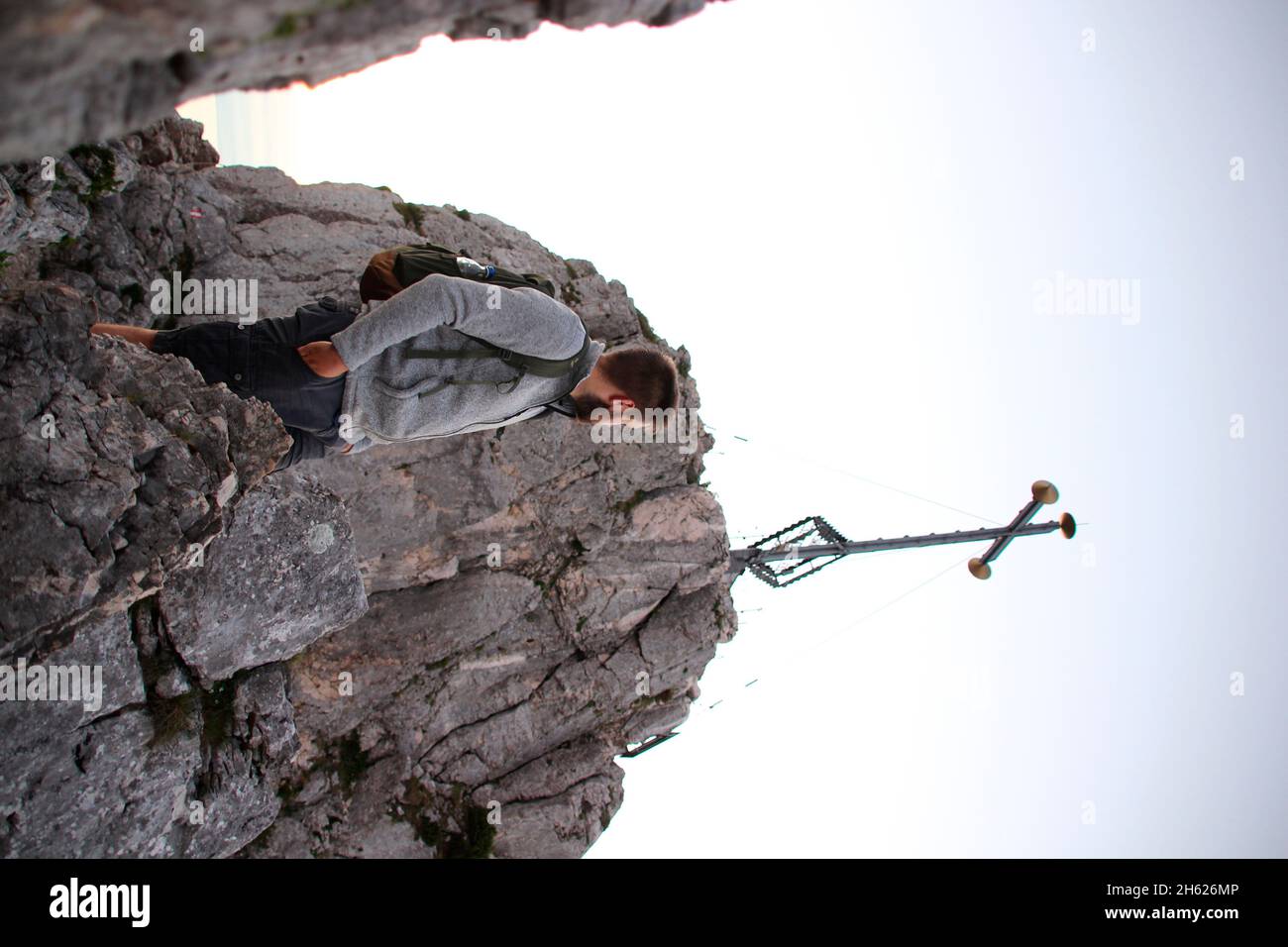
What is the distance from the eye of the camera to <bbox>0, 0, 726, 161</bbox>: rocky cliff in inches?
84.6

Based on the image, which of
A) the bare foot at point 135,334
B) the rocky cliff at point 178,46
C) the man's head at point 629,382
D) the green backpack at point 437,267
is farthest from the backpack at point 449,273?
the rocky cliff at point 178,46

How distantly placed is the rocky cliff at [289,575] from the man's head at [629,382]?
284 cm

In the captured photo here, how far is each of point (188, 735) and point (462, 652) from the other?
240 inches

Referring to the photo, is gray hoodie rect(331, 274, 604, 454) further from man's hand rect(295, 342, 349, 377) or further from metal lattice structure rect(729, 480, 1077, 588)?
metal lattice structure rect(729, 480, 1077, 588)

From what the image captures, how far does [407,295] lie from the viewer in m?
5.96

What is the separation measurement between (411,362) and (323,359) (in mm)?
724

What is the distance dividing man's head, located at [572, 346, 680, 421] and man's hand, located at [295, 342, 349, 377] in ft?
7.20

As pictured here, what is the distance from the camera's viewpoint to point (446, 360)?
6672mm

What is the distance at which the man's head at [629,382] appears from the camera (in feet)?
23.3

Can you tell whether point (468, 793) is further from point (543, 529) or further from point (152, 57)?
point (152, 57)

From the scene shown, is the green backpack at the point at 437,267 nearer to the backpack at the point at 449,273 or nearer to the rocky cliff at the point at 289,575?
the backpack at the point at 449,273

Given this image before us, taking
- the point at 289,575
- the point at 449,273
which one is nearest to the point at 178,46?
the point at 449,273

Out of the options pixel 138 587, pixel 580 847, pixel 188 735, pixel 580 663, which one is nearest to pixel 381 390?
pixel 138 587

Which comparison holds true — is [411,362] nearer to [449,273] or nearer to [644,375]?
[449,273]
